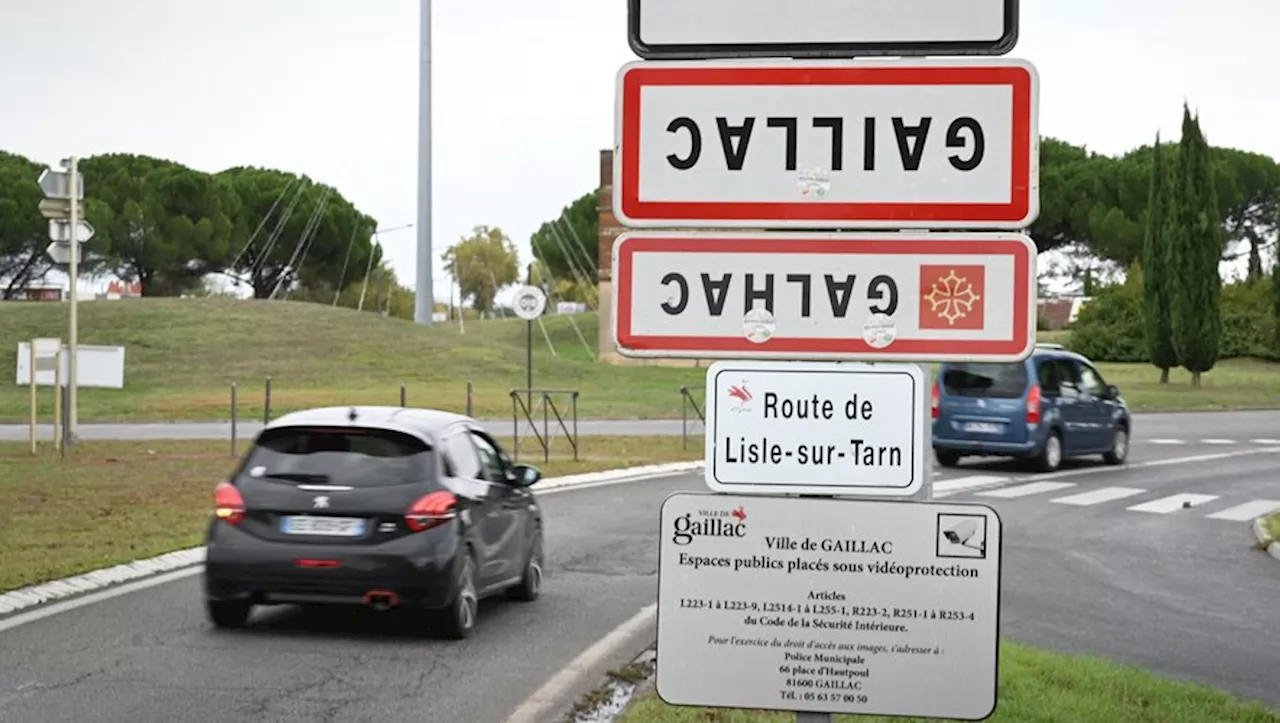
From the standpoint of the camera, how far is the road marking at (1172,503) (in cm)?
2162

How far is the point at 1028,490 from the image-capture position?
23.7m

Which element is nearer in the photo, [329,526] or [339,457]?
[329,526]

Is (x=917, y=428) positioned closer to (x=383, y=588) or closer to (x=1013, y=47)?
(x=1013, y=47)

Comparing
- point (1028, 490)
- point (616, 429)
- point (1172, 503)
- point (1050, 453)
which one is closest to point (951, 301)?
point (1172, 503)

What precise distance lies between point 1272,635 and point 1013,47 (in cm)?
970

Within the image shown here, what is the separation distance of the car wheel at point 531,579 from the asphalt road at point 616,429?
59.0 ft

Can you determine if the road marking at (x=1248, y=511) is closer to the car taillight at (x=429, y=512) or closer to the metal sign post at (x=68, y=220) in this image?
the car taillight at (x=429, y=512)

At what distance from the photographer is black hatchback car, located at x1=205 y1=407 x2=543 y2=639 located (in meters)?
10.9

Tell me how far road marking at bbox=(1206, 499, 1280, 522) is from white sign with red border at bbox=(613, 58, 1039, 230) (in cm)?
1890

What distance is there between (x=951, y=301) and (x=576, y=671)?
6.91 m

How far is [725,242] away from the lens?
315 cm

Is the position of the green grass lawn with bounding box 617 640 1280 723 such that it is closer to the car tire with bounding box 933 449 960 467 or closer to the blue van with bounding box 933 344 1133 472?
the blue van with bounding box 933 344 1133 472

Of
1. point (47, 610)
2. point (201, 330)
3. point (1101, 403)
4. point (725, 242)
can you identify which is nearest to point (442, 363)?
point (201, 330)

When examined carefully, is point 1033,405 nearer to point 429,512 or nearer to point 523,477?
point 523,477
